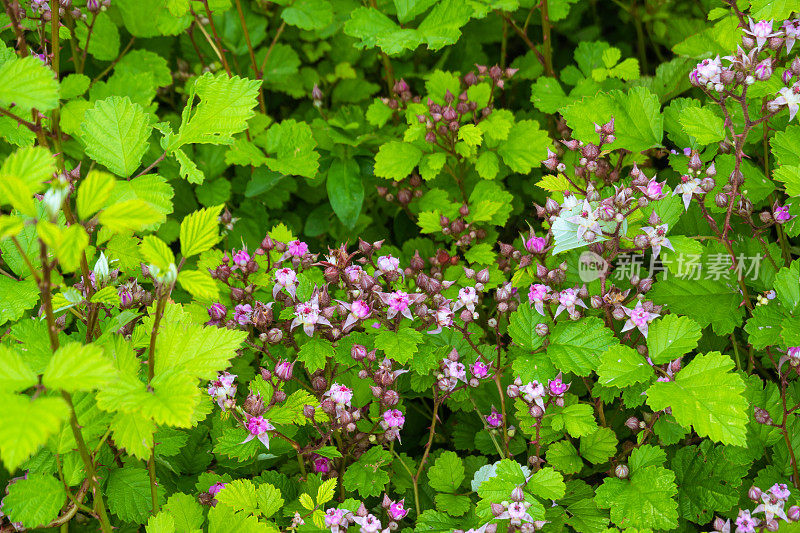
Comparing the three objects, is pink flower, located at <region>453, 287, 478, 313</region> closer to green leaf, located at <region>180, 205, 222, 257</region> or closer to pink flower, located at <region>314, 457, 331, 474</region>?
pink flower, located at <region>314, 457, 331, 474</region>

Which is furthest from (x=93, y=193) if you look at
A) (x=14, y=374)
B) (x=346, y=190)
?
(x=346, y=190)

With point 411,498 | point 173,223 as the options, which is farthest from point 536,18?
point 411,498

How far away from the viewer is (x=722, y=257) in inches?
87.1

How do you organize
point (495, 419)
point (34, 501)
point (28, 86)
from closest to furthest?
point (28, 86) → point (34, 501) → point (495, 419)

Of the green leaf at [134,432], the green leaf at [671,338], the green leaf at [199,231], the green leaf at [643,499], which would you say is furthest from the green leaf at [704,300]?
the green leaf at [134,432]

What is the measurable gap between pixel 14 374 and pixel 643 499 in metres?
1.52

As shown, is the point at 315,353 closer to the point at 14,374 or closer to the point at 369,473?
the point at 369,473

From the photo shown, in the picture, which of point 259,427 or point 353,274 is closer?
point 259,427

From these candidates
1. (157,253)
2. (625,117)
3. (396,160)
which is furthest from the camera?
(396,160)

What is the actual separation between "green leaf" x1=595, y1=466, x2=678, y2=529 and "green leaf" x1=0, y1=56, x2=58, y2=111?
5.46ft

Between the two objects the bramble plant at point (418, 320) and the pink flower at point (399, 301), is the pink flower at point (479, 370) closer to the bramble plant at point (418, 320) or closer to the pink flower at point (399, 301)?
the bramble plant at point (418, 320)

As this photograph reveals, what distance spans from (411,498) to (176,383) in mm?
1022

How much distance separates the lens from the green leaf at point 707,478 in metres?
1.88

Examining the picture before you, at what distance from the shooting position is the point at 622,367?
5.83 feet
